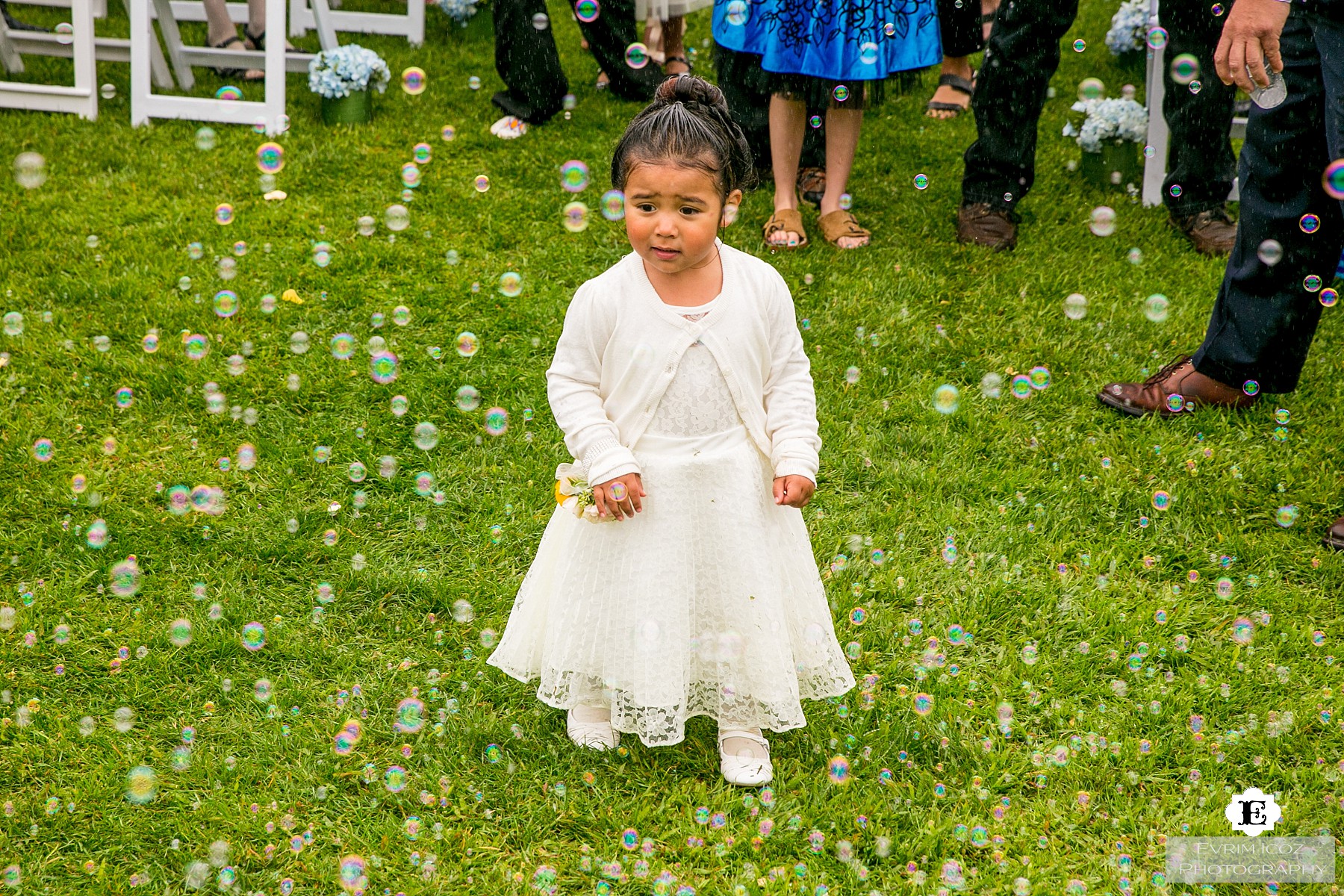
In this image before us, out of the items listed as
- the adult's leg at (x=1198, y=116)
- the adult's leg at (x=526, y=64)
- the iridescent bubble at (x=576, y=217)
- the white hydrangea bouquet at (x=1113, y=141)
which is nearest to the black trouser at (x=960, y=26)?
the white hydrangea bouquet at (x=1113, y=141)

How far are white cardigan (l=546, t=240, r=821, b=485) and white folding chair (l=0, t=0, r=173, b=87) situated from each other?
204 inches

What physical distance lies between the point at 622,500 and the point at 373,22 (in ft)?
21.3

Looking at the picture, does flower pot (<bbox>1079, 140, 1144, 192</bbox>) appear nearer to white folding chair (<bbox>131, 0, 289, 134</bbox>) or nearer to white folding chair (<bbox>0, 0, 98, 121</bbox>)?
white folding chair (<bbox>131, 0, 289, 134</bbox>)

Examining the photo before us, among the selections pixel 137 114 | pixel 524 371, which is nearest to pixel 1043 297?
pixel 524 371

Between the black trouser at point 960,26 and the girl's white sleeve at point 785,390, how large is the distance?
4500 mm

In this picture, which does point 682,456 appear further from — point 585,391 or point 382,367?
point 382,367

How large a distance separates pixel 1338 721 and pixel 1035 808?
83 centimetres

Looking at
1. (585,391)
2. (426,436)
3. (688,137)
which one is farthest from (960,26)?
(585,391)

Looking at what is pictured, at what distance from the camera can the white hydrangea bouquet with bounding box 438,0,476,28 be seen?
25.1 ft

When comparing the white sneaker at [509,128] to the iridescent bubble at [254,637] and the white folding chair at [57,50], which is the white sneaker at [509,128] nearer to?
the white folding chair at [57,50]

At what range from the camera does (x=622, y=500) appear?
2291 millimetres

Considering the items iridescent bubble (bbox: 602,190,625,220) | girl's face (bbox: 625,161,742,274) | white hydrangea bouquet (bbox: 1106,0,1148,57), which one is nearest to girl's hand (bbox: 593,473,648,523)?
girl's face (bbox: 625,161,742,274)

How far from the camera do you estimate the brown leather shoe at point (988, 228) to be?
5.12 m
